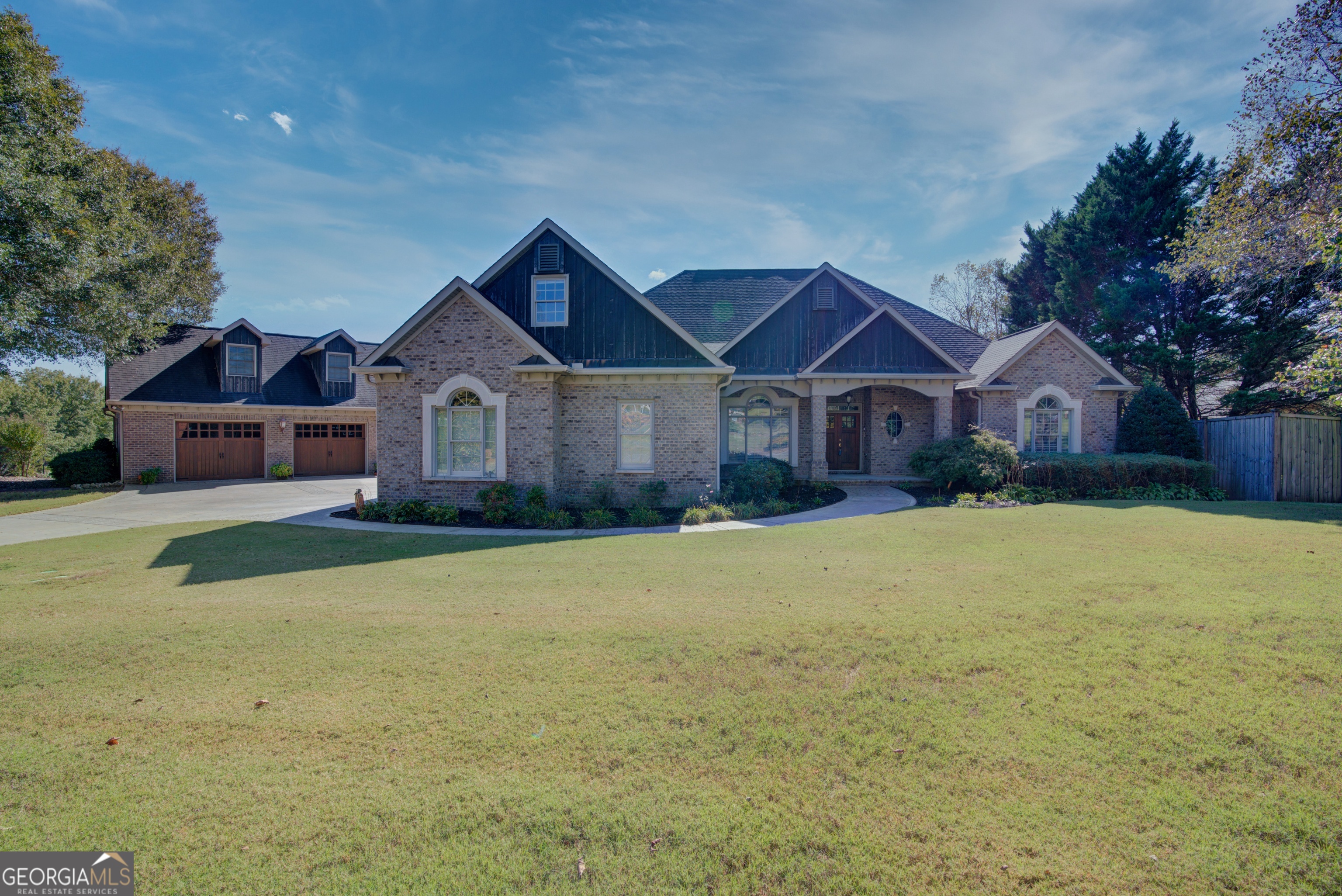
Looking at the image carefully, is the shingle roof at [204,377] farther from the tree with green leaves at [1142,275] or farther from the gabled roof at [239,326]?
the tree with green leaves at [1142,275]

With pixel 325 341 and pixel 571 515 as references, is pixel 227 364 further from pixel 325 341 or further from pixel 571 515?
pixel 571 515

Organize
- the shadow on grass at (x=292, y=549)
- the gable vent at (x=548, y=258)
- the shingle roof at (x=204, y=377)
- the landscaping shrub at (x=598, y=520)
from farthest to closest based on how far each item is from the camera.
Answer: the shingle roof at (x=204, y=377), the gable vent at (x=548, y=258), the landscaping shrub at (x=598, y=520), the shadow on grass at (x=292, y=549)

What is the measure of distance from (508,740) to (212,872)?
4.73ft

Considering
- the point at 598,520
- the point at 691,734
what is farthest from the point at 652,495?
the point at 691,734

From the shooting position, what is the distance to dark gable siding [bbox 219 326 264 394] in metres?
23.8

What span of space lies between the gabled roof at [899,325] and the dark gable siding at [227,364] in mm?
22810

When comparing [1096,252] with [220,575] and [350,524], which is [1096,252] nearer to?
[350,524]

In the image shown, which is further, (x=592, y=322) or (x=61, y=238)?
(x=61, y=238)

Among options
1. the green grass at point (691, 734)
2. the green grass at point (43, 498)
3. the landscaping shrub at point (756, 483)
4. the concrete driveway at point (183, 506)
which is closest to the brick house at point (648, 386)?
the landscaping shrub at point (756, 483)

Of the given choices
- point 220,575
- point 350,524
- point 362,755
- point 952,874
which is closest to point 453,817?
point 362,755

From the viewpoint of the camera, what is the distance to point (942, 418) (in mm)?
18172

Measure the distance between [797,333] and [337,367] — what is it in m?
20.7

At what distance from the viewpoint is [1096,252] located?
2822 cm

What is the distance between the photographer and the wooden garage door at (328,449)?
24.7 m
